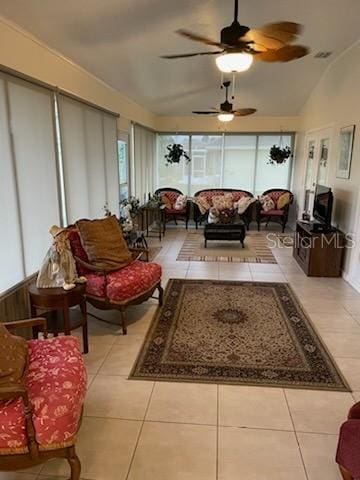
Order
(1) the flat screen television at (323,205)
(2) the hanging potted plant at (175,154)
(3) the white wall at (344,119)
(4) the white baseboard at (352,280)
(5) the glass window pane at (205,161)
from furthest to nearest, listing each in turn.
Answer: (5) the glass window pane at (205,161), (2) the hanging potted plant at (175,154), (1) the flat screen television at (323,205), (3) the white wall at (344,119), (4) the white baseboard at (352,280)

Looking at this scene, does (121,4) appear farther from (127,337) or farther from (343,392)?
(343,392)

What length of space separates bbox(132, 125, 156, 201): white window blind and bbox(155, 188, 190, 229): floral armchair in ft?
1.13

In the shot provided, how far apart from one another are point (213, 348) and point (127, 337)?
2.64 ft

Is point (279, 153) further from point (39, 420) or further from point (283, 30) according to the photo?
point (39, 420)

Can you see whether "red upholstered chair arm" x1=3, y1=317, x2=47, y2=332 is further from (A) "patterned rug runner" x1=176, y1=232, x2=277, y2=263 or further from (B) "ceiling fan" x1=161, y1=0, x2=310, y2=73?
(A) "patterned rug runner" x1=176, y1=232, x2=277, y2=263

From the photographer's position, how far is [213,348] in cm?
307

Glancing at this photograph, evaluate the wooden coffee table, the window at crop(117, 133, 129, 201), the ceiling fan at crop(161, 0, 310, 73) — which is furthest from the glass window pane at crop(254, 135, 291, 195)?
the ceiling fan at crop(161, 0, 310, 73)

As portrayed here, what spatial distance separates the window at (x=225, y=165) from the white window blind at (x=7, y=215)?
642 cm

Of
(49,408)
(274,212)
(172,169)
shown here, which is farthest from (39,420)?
(172,169)

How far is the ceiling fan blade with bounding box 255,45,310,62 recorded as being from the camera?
2.76m

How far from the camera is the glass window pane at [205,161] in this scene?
8945 mm

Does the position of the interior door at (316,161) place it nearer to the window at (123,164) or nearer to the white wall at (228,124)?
the white wall at (228,124)

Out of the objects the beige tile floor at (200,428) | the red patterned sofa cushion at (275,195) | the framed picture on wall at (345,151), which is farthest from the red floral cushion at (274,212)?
the beige tile floor at (200,428)

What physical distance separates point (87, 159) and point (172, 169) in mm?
4786
